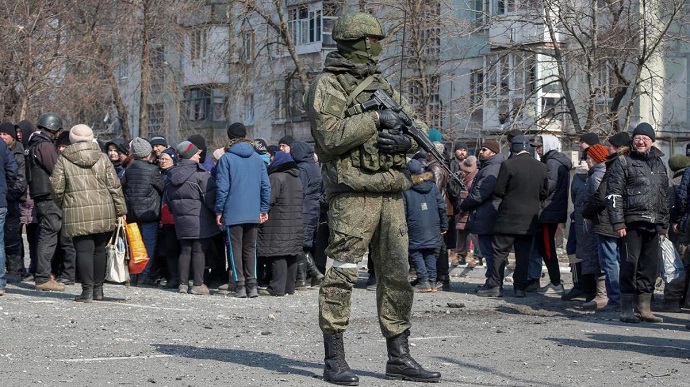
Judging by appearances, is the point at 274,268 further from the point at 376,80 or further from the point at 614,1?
the point at 614,1

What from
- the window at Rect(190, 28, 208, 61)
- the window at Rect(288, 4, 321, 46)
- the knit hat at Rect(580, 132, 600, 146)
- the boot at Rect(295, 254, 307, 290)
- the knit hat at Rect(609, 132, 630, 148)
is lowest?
the boot at Rect(295, 254, 307, 290)

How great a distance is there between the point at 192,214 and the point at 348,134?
7102 millimetres

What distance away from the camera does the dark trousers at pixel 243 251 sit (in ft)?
47.0

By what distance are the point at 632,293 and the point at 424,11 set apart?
57.3ft

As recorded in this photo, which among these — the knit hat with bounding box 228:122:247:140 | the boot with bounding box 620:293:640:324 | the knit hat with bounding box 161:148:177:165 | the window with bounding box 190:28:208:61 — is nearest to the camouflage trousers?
the boot with bounding box 620:293:640:324

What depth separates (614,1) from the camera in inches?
896

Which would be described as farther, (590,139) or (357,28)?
(590,139)

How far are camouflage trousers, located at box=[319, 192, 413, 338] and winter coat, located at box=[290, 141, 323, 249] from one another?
274 inches

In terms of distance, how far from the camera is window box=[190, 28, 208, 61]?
41125 mm

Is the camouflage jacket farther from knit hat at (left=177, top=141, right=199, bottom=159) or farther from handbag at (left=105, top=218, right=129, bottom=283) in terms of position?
knit hat at (left=177, top=141, right=199, bottom=159)

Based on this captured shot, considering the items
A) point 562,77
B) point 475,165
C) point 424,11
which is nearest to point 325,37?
point 424,11

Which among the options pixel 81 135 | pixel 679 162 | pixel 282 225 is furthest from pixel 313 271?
pixel 679 162

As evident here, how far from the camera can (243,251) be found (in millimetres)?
14430

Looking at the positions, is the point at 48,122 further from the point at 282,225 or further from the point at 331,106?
the point at 331,106
